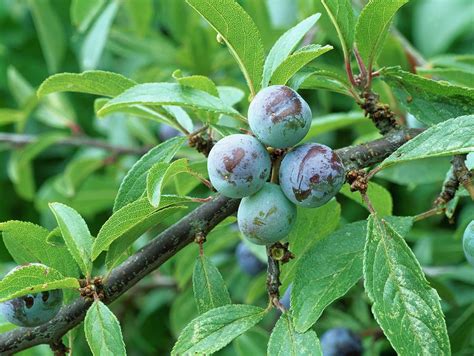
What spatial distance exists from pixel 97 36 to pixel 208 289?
1.03 meters

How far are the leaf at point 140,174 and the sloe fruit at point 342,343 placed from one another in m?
0.68

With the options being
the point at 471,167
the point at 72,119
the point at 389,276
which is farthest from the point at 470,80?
the point at 72,119

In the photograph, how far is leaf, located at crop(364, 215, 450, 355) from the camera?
735 millimetres

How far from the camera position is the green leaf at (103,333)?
82 centimetres

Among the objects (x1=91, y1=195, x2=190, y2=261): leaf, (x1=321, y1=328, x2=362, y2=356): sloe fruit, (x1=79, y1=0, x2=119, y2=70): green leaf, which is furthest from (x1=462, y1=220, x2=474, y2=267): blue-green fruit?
(x1=79, y1=0, x2=119, y2=70): green leaf

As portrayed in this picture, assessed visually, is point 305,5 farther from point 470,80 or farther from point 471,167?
point 471,167

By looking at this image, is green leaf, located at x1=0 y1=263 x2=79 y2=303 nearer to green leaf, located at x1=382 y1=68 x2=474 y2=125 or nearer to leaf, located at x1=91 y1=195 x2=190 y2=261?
leaf, located at x1=91 y1=195 x2=190 y2=261

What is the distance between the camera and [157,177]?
80 cm

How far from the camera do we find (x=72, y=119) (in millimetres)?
2154

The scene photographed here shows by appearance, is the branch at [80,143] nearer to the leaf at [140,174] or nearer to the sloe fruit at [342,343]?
the sloe fruit at [342,343]

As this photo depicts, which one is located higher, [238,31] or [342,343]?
[238,31]

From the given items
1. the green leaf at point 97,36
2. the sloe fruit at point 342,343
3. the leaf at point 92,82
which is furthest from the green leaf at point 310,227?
the green leaf at point 97,36

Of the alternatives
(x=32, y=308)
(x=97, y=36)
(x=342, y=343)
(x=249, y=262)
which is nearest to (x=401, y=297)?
(x=32, y=308)

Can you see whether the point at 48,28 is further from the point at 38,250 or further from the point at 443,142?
the point at 443,142
